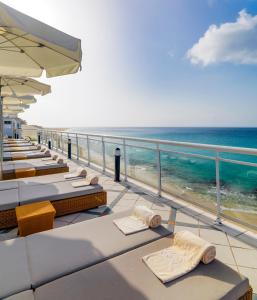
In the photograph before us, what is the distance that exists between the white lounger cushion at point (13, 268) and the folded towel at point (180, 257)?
0.80 metres

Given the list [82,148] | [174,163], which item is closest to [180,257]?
[174,163]

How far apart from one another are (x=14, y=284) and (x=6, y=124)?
17.7m

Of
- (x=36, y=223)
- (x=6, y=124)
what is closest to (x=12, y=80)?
(x=36, y=223)

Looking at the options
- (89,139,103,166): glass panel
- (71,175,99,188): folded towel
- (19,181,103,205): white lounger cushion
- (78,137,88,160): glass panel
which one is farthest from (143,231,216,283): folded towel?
(78,137,88,160): glass panel

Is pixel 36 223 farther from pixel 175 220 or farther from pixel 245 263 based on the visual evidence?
pixel 245 263

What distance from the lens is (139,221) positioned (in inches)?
82.8

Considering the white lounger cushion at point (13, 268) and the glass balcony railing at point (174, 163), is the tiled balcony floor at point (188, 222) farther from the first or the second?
the white lounger cushion at point (13, 268)

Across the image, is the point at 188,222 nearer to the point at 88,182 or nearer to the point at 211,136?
the point at 88,182

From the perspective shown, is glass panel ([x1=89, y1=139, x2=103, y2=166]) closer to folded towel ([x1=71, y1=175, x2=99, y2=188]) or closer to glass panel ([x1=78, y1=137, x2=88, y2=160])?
glass panel ([x1=78, y1=137, x2=88, y2=160])

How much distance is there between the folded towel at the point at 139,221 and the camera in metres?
1.96

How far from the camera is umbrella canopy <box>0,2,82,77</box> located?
2188 mm

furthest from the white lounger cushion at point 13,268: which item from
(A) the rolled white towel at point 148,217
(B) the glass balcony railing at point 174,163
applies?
(B) the glass balcony railing at point 174,163

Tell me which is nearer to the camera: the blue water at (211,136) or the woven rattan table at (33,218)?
the woven rattan table at (33,218)

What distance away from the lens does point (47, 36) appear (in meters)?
2.33
